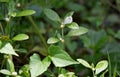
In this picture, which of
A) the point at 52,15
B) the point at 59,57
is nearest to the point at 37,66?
the point at 59,57

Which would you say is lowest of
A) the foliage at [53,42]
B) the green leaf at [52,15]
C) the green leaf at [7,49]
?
the foliage at [53,42]

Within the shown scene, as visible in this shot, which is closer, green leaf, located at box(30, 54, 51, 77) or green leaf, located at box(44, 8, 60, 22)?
green leaf, located at box(30, 54, 51, 77)

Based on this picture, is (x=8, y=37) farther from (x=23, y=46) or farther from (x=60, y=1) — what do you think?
(x=60, y=1)

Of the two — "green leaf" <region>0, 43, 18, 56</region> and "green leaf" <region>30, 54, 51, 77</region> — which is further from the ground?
"green leaf" <region>0, 43, 18, 56</region>

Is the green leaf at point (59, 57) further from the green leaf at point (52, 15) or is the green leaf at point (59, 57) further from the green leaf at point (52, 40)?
the green leaf at point (52, 15)

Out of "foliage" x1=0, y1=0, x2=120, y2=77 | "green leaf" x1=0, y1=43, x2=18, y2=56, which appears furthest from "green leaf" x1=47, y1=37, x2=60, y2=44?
"green leaf" x1=0, y1=43, x2=18, y2=56

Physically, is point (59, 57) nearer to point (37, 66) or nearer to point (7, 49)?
point (37, 66)

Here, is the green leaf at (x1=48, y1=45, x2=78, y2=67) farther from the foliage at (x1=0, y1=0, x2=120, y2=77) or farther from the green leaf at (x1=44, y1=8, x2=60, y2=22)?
the green leaf at (x1=44, y1=8, x2=60, y2=22)

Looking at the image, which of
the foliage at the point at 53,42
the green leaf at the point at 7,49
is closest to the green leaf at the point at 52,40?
the foliage at the point at 53,42

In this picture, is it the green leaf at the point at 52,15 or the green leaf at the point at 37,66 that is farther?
the green leaf at the point at 52,15

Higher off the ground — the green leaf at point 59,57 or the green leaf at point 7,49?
the green leaf at point 7,49
